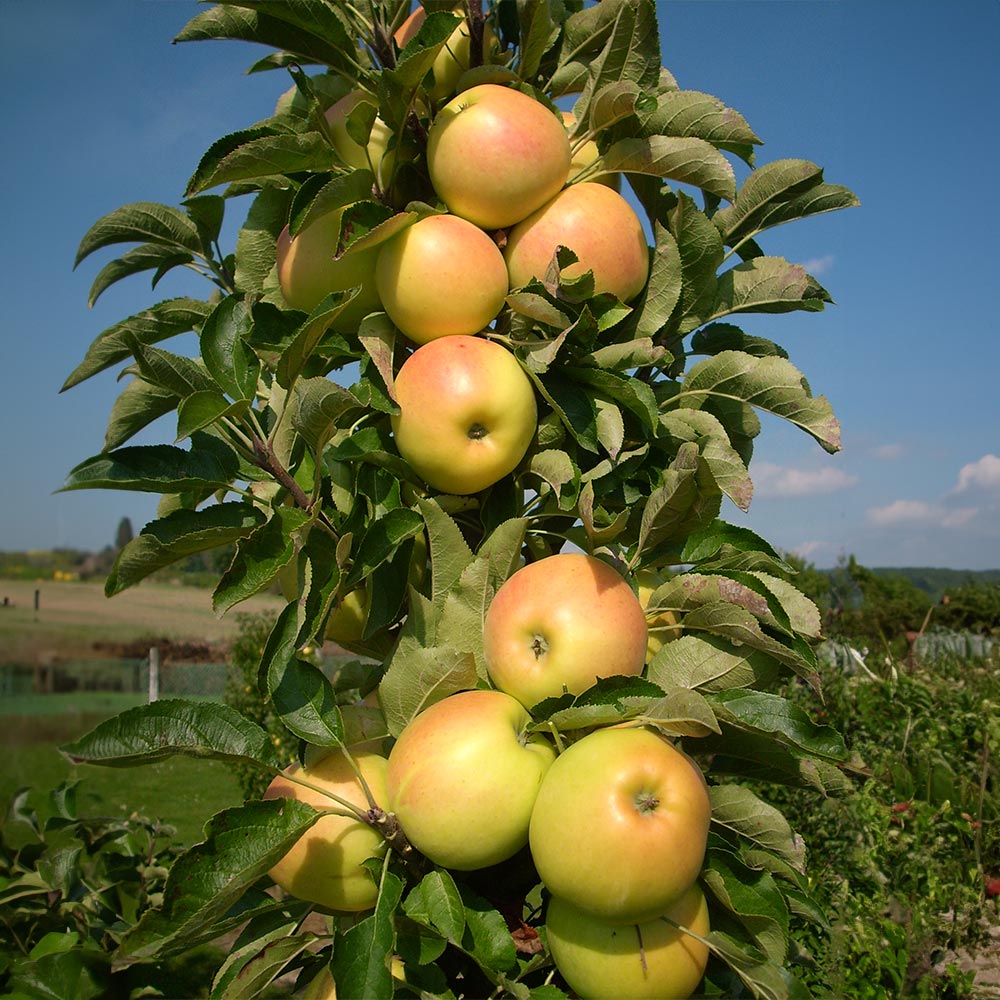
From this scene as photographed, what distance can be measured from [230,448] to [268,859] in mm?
600

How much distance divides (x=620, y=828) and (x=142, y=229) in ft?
4.42

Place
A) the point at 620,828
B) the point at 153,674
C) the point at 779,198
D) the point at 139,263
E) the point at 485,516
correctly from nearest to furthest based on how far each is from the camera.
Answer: the point at 620,828 < the point at 485,516 < the point at 779,198 < the point at 139,263 < the point at 153,674

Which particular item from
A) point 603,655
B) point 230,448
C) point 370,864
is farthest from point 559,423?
point 370,864

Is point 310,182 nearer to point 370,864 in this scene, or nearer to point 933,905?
point 370,864

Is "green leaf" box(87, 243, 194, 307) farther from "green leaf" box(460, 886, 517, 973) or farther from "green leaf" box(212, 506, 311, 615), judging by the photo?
"green leaf" box(460, 886, 517, 973)

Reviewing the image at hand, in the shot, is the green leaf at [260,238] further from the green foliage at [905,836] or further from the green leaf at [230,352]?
the green foliage at [905,836]

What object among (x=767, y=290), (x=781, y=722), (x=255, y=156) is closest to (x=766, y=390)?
(x=767, y=290)

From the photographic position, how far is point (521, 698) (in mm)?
1184

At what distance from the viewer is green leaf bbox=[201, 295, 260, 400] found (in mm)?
1271

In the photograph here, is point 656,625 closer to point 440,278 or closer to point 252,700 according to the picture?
point 440,278

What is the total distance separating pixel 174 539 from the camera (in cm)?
119

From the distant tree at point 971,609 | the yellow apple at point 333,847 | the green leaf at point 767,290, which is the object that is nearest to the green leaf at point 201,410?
the yellow apple at point 333,847

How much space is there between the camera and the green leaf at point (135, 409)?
1.46m

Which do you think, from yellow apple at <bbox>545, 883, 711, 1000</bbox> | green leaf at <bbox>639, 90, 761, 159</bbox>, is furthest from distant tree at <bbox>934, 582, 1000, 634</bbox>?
yellow apple at <bbox>545, 883, 711, 1000</bbox>
